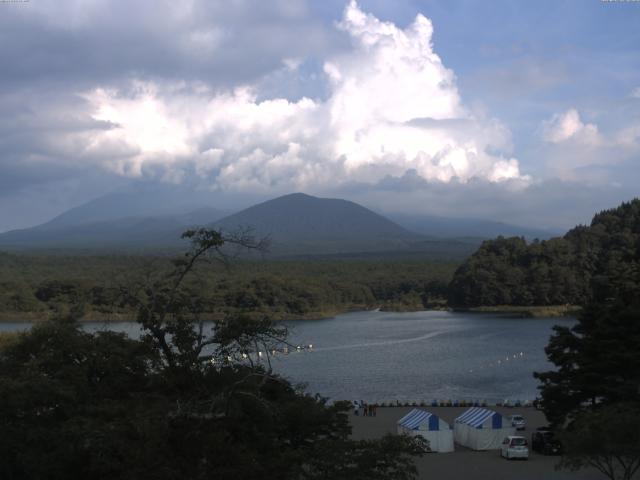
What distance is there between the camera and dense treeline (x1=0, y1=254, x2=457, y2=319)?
51406mm

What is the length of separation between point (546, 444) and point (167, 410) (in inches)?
354

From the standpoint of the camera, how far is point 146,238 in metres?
146

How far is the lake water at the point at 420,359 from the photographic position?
25.2 metres

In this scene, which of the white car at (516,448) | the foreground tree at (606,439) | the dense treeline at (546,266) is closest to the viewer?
the foreground tree at (606,439)

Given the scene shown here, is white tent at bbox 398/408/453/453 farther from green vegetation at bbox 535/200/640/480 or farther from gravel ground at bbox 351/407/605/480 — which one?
green vegetation at bbox 535/200/640/480

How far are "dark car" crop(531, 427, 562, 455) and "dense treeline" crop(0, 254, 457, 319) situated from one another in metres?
25.3

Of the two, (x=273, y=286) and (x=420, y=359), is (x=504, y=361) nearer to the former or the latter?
(x=420, y=359)

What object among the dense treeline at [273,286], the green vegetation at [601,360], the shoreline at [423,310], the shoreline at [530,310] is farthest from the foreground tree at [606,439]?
the shoreline at [530,310]

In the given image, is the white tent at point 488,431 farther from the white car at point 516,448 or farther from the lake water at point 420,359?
the lake water at point 420,359

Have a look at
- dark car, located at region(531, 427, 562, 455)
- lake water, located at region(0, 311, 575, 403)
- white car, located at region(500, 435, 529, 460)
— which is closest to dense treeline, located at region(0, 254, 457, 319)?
lake water, located at region(0, 311, 575, 403)

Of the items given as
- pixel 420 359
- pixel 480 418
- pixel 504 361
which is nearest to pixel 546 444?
pixel 480 418

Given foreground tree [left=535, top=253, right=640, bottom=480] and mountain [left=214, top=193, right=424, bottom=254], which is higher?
mountain [left=214, top=193, right=424, bottom=254]

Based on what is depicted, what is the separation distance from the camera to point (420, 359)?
107 feet

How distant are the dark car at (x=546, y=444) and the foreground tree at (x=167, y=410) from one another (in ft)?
19.0
